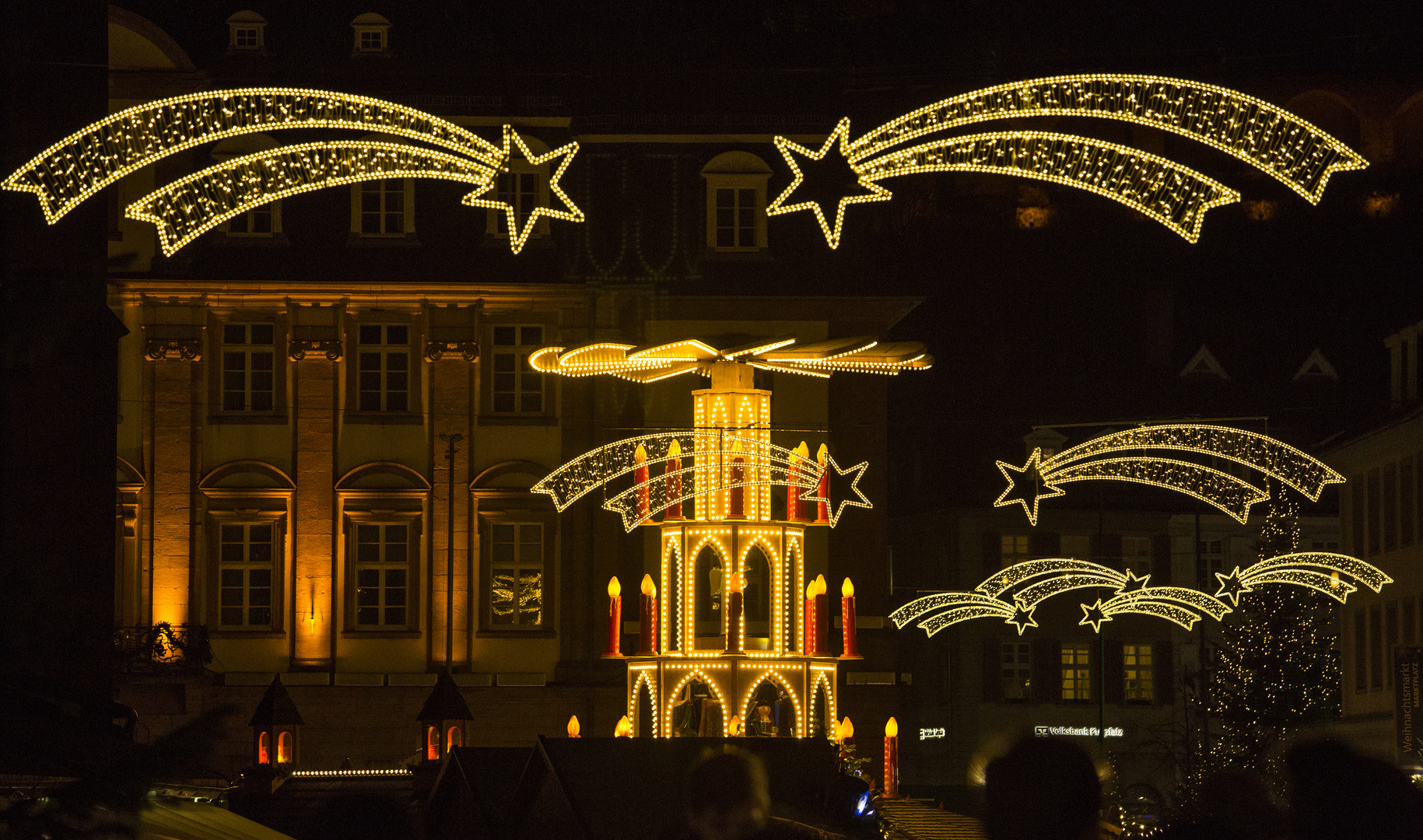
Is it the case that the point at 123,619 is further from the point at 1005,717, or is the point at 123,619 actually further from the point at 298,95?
the point at 298,95

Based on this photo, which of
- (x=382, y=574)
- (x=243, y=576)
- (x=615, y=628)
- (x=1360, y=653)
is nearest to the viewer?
(x=615, y=628)

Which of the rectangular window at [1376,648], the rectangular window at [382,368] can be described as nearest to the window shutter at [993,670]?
the rectangular window at [1376,648]

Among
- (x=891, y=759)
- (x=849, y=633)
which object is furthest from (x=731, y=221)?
(x=891, y=759)

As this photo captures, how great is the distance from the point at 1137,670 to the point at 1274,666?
14.2 meters

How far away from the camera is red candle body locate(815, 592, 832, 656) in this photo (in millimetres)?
28484

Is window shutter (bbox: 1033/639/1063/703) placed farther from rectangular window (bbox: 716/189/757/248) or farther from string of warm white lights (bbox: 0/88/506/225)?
string of warm white lights (bbox: 0/88/506/225)

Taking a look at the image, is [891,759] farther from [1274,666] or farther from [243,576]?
[1274,666]

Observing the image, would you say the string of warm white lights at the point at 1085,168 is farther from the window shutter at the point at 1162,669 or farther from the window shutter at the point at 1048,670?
the window shutter at the point at 1162,669

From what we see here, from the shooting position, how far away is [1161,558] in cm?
5853

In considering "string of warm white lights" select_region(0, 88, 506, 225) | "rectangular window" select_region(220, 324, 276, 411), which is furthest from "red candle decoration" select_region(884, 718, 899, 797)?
"string of warm white lights" select_region(0, 88, 506, 225)

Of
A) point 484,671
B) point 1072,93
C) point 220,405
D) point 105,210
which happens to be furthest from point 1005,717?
point 1072,93

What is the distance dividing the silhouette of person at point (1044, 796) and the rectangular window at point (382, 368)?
36062mm

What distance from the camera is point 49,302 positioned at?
5.55 m

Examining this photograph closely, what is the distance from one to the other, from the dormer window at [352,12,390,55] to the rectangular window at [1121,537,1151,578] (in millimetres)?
26649
